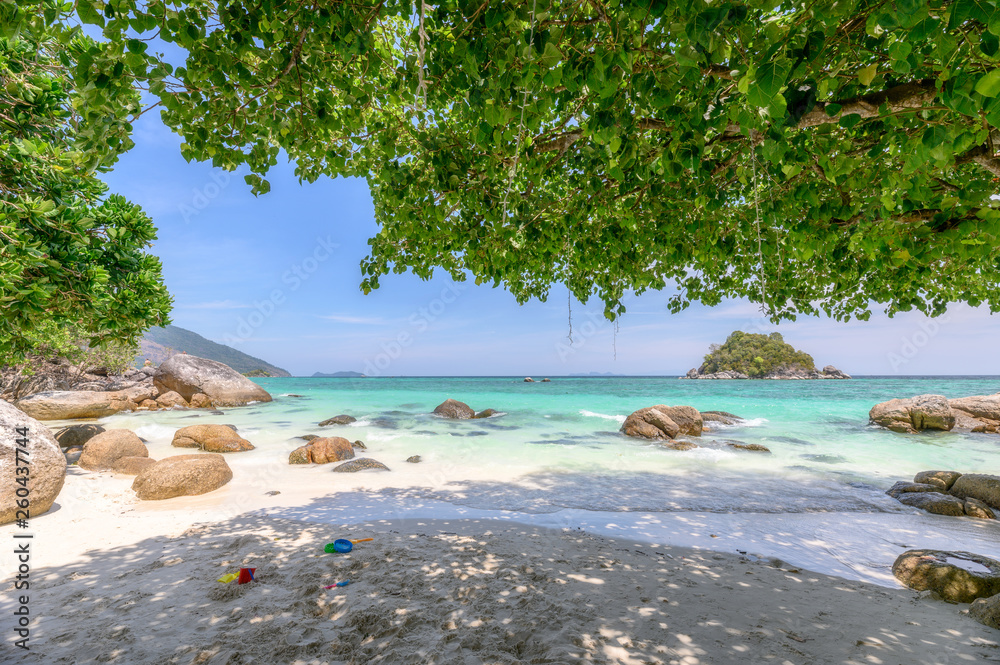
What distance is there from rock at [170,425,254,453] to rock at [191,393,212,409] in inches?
633

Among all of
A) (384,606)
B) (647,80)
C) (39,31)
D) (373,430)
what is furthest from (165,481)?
(373,430)

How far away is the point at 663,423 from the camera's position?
1539cm

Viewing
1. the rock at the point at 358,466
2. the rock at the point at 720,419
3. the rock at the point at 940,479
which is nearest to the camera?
the rock at the point at 940,479

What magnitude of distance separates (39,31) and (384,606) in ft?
17.2

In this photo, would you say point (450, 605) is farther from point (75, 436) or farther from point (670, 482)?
point (75, 436)

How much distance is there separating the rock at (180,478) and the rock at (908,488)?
1415cm

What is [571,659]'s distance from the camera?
9.52 feet

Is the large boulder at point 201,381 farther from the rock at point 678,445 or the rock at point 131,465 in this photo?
the rock at point 678,445

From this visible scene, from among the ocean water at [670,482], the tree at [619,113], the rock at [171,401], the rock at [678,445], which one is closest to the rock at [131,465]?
the ocean water at [670,482]

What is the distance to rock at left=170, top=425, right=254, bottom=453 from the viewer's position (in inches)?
469

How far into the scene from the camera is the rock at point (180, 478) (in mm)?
7105

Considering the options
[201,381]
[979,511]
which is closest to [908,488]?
[979,511]

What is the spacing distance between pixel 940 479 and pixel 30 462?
17.0 meters

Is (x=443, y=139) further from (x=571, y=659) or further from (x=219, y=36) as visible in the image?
(x=571, y=659)
